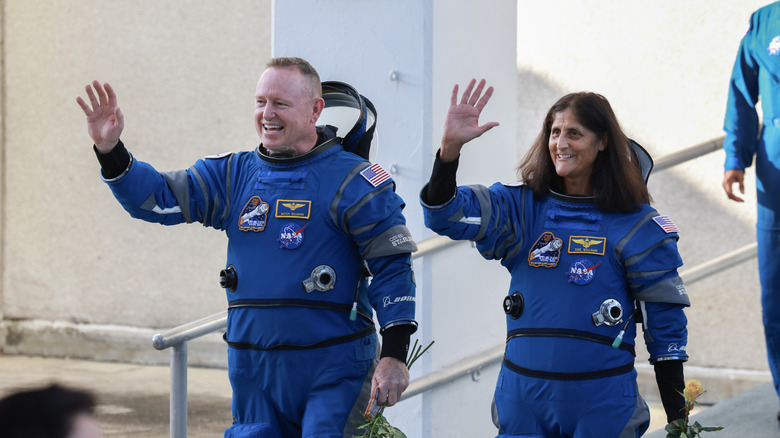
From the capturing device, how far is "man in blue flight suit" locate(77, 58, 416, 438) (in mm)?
2797

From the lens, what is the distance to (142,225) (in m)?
7.38

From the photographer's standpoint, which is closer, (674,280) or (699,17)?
(674,280)

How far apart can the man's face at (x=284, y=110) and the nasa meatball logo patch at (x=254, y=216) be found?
0.53 ft

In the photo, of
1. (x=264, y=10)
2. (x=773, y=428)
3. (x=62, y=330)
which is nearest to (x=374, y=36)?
(x=773, y=428)

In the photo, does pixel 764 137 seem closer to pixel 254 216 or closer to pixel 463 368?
pixel 463 368

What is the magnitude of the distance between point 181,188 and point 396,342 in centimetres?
77

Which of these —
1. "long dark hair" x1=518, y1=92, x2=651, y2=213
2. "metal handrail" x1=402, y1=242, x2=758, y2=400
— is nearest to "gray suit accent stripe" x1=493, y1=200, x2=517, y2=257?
"long dark hair" x1=518, y1=92, x2=651, y2=213

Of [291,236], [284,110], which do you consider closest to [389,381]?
[291,236]

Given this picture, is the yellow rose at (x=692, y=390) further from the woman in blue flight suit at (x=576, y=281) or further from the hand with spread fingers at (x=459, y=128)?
the hand with spread fingers at (x=459, y=128)

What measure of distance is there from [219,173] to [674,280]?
4.40ft

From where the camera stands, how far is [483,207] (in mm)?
2854

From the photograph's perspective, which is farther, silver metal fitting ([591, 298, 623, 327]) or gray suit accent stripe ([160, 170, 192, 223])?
gray suit accent stripe ([160, 170, 192, 223])

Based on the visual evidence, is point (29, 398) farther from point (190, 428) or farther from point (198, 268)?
point (198, 268)

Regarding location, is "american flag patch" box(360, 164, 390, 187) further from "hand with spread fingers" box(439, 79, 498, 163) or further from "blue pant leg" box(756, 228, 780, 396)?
"blue pant leg" box(756, 228, 780, 396)
